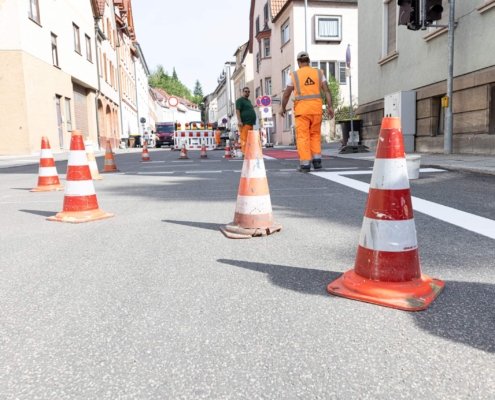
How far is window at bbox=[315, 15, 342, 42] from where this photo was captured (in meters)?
28.3

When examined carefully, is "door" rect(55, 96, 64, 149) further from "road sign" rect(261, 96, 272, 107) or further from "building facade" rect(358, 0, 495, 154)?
"building facade" rect(358, 0, 495, 154)

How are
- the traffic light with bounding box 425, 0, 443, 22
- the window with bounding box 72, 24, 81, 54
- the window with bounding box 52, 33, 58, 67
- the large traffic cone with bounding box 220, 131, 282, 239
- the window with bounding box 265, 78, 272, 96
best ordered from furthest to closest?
1. the window with bounding box 265, 78, 272, 96
2. the window with bounding box 72, 24, 81, 54
3. the window with bounding box 52, 33, 58, 67
4. the traffic light with bounding box 425, 0, 443, 22
5. the large traffic cone with bounding box 220, 131, 282, 239

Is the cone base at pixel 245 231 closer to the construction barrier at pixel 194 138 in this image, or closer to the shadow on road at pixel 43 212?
the shadow on road at pixel 43 212

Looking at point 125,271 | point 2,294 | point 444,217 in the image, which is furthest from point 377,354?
point 444,217

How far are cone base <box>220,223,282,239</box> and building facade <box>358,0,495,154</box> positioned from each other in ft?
24.6

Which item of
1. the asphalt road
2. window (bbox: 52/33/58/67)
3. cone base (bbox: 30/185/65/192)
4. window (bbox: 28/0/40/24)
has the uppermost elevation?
window (bbox: 28/0/40/24)

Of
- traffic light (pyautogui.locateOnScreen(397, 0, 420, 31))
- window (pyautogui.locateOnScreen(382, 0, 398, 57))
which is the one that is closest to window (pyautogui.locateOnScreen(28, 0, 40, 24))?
window (pyautogui.locateOnScreen(382, 0, 398, 57))

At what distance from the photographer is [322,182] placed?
22.1ft

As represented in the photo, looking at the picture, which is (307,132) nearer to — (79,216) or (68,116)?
(79,216)

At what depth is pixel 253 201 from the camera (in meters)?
3.61

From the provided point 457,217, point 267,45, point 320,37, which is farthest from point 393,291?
point 267,45

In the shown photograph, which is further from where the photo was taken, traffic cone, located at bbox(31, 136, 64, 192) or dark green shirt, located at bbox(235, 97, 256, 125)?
dark green shirt, located at bbox(235, 97, 256, 125)

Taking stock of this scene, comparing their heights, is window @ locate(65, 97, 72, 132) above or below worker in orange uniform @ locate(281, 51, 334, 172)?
above

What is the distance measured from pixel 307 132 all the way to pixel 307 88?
2.44 ft
